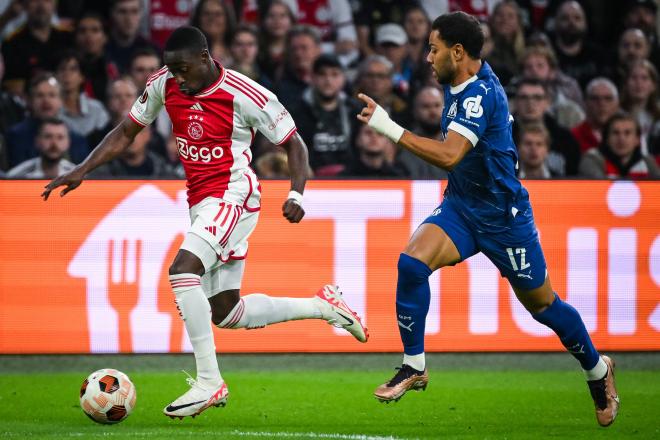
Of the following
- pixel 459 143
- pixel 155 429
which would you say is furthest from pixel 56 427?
pixel 459 143

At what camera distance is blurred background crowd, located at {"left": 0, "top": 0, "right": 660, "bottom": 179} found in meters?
11.0

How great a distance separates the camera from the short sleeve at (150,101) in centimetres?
668

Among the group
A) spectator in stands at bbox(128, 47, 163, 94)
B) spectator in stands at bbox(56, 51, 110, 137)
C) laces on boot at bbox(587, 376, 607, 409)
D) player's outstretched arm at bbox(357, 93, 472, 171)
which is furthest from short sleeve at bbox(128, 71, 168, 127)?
spectator in stands at bbox(128, 47, 163, 94)

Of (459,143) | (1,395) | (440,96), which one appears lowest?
(1,395)

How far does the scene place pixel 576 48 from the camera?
13.0 metres

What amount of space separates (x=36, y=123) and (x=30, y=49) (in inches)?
53.0

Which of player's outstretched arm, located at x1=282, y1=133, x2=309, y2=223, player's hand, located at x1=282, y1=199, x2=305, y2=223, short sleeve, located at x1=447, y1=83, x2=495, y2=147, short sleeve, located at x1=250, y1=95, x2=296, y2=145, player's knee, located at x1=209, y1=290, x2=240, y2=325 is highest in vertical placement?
short sleeve, located at x1=447, y1=83, x2=495, y2=147

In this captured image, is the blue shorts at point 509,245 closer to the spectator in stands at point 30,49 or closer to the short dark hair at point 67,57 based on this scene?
the short dark hair at point 67,57

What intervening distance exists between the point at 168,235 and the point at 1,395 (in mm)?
2050

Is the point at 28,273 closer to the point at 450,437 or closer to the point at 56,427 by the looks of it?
the point at 56,427

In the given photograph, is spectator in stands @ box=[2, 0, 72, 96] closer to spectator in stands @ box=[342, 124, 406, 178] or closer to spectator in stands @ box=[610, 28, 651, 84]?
spectator in stands @ box=[342, 124, 406, 178]

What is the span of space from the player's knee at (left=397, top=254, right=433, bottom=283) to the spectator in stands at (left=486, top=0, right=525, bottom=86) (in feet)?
21.7

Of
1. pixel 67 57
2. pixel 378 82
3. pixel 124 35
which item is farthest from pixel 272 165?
pixel 124 35

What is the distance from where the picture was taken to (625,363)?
9.54m
